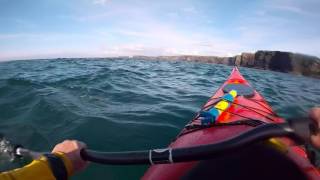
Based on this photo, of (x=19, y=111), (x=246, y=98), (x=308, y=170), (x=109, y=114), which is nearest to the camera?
(x=308, y=170)

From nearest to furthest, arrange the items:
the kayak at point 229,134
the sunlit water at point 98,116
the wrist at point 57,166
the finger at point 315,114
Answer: the finger at point 315,114 < the kayak at point 229,134 < the wrist at point 57,166 < the sunlit water at point 98,116

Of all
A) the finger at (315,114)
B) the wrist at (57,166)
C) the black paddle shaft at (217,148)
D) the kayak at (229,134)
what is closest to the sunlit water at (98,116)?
the kayak at (229,134)

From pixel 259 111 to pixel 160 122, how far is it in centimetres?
215

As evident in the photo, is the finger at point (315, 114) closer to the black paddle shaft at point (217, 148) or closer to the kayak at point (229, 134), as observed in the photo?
the black paddle shaft at point (217, 148)

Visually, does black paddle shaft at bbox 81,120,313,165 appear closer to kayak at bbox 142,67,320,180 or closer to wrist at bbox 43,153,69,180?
kayak at bbox 142,67,320,180

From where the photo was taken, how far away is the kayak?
1793 millimetres

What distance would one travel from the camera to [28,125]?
19.6 feet

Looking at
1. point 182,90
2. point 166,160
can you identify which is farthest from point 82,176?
point 182,90

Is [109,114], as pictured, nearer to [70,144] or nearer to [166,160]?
[70,144]

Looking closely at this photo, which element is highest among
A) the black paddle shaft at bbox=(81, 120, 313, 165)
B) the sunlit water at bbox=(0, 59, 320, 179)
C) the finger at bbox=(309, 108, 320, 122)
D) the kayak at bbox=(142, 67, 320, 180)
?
the finger at bbox=(309, 108, 320, 122)

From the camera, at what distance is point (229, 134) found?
297 centimetres

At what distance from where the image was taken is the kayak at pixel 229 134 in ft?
5.88

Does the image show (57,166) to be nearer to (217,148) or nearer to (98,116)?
(217,148)

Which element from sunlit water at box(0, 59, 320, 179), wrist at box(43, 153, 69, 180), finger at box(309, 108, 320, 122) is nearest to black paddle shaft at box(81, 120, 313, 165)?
finger at box(309, 108, 320, 122)
